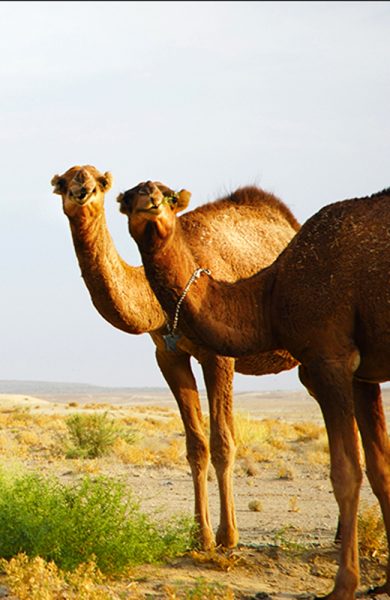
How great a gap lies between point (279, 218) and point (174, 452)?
10.1m

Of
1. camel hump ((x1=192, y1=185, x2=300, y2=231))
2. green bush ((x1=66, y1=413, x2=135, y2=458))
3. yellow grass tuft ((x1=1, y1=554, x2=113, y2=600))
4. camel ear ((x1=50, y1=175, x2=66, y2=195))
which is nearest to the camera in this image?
yellow grass tuft ((x1=1, y1=554, x2=113, y2=600))

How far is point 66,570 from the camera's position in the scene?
8.11m

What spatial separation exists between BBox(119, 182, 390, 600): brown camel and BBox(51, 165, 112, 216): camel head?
1258 mm

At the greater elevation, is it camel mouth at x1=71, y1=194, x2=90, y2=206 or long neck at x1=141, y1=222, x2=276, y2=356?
camel mouth at x1=71, y1=194, x2=90, y2=206

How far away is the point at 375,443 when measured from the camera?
835cm

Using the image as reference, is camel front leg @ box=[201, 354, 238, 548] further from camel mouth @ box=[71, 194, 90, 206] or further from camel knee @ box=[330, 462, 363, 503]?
camel knee @ box=[330, 462, 363, 503]

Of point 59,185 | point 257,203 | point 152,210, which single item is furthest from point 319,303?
point 257,203

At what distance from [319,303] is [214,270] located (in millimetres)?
2841

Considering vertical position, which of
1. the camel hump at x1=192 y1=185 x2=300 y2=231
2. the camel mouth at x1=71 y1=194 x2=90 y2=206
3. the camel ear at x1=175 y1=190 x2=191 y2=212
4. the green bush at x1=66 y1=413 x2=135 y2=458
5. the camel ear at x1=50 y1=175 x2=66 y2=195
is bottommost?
the green bush at x1=66 y1=413 x2=135 y2=458

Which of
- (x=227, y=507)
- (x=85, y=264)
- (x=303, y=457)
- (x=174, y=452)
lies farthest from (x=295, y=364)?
(x=303, y=457)

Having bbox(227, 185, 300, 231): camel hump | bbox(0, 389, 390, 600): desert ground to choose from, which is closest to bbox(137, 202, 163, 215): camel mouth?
bbox(0, 389, 390, 600): desert ground

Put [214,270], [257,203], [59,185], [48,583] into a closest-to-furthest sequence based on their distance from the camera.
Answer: [48,583], [59,185], [214,270], [257,203]

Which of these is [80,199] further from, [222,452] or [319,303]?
Result: [222,452]

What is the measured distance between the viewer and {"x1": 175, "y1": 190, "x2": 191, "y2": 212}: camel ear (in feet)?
24.8
